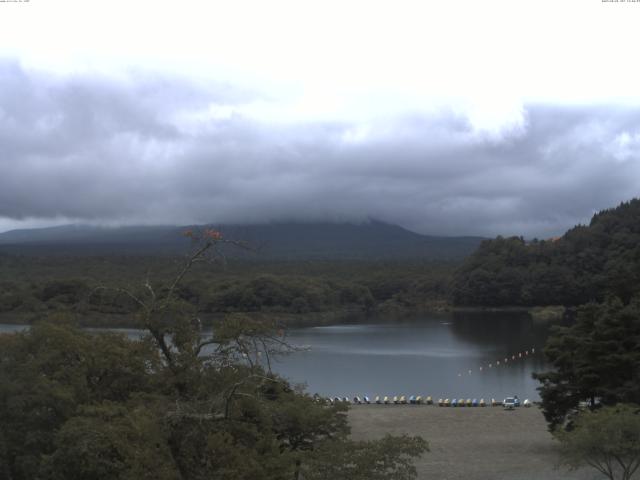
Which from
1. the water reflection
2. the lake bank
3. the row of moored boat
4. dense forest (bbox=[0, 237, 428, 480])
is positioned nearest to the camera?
dense forest (bbox=[0, 237, 428, 480])

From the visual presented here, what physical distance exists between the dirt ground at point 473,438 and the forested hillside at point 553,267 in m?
56.1

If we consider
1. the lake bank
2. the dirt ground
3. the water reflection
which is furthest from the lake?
the lake bank

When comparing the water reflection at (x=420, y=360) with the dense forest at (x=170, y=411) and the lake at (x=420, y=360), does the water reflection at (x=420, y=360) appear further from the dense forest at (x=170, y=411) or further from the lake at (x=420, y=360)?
the dense forest at (x=170, y=411)

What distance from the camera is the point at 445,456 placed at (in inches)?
741

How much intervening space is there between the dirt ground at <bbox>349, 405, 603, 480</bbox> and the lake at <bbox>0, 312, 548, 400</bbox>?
3.48m

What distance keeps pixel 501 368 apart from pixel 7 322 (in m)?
42.4

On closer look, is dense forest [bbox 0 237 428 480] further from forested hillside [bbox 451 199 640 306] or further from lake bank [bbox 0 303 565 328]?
forested hillside [bbox 451 199 640 306]

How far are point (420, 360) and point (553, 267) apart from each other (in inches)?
1812

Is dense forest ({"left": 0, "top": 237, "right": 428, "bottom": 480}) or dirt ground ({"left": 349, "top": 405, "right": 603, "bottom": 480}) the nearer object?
dense forest ({"left": 0, "top": 237, "right": 428, "bottom": 480})

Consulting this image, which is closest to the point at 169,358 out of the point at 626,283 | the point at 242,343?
the point at 242,343

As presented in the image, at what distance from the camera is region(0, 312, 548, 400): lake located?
115 feet

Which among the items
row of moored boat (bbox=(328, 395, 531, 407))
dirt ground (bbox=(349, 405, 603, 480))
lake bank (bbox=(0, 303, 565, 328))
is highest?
dirt ground (bbox=(349, 405, 603, 480))

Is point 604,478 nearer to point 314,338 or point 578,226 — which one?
point 314,338

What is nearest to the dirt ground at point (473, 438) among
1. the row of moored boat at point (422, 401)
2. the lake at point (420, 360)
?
the row of moored boat at point (422, 401)
